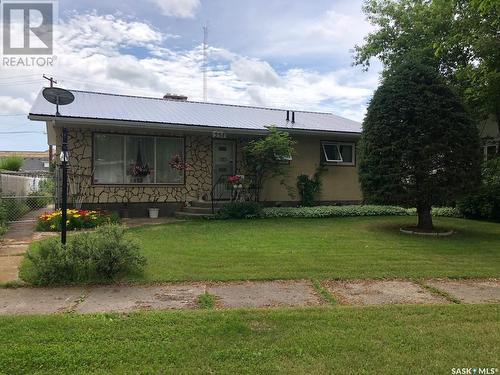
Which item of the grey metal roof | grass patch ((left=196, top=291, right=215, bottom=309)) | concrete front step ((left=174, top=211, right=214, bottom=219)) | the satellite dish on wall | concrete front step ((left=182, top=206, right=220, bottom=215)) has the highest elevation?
the grey metal roof

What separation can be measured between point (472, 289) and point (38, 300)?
5.37 meters

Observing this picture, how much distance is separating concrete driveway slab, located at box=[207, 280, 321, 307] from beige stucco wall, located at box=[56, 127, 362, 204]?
8.51 meters

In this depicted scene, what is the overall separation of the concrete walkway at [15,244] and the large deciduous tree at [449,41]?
7.78 m

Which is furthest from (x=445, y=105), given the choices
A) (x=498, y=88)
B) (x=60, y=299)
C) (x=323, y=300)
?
(x=60, y=299)

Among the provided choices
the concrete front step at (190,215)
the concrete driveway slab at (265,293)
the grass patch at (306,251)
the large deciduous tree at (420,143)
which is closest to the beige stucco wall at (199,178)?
the concrete front step at (190,215)

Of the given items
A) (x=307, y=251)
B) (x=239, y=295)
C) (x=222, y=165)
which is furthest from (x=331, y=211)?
(x=239, y=295)

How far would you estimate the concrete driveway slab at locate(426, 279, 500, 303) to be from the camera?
5391 millimetres

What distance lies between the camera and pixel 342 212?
14305mm

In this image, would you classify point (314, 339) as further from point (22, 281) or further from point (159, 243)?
point (159, 243)

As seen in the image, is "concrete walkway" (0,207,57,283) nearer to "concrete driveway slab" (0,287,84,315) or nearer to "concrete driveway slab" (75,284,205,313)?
"concrete driveway slab" (0,287,84,315)

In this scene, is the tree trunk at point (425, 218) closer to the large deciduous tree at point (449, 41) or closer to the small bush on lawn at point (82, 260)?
the large deciduous tree at point (449, 41)

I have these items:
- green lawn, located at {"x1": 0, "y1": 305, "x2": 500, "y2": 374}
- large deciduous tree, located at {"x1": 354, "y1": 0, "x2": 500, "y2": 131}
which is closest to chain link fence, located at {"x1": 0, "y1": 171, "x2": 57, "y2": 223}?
green lawn, located at {"x1": 0, "y1": 305, "x2": 500, "y2": 374}

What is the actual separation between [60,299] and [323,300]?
10.1 ft

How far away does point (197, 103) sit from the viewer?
1823 cm
